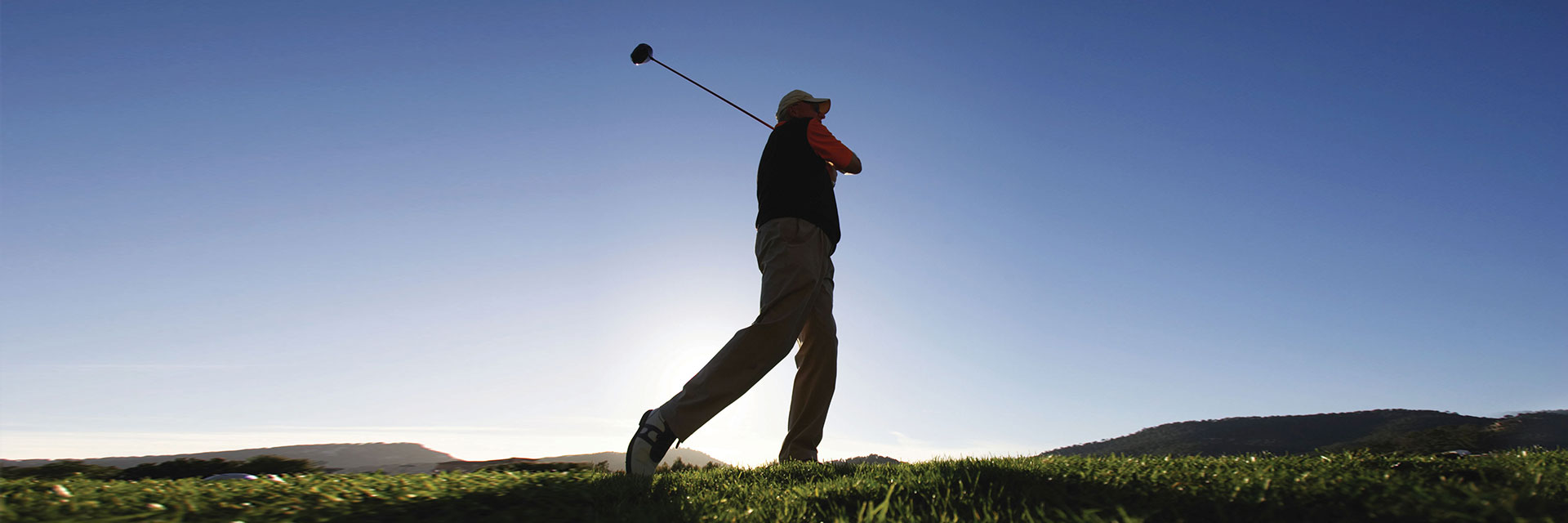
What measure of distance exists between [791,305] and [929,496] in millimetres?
2010

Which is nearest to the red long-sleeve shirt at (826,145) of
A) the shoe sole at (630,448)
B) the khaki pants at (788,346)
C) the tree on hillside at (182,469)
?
the khaki pants at (788,346)

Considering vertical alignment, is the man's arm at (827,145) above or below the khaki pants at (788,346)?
above

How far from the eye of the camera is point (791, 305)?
423cm

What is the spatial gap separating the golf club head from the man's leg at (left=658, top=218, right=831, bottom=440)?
3.48 m

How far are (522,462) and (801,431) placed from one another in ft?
6.05

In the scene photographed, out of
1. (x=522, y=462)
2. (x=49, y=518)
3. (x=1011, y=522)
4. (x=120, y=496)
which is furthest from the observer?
(x=522, y=462)

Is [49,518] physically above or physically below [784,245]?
below

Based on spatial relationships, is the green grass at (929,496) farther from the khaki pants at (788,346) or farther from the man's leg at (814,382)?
the man's leg at (814,382)

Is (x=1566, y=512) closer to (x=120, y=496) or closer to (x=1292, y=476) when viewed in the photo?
(x=1292, y=476)

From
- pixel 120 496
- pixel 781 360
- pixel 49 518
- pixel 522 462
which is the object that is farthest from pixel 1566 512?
pixel 522 462

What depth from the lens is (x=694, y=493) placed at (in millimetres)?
2820

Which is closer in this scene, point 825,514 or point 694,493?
point 825,514

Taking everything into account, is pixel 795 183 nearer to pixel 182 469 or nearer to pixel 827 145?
pixel 827 145

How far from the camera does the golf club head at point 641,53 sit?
23.8 ft
